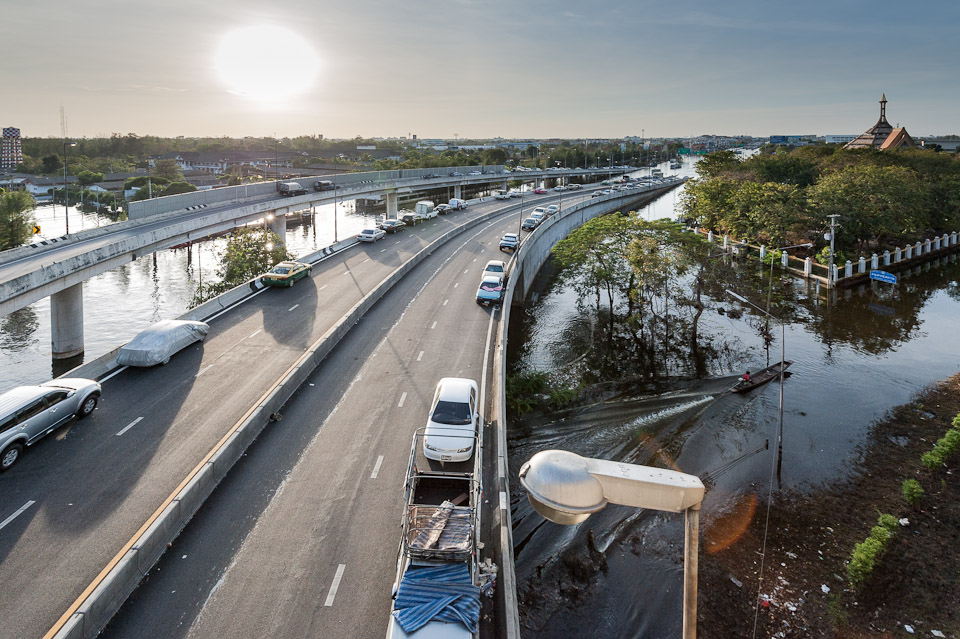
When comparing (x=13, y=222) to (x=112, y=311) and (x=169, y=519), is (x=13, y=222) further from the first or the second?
(x=169, y=519)

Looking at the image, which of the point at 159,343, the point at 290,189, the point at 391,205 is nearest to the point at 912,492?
the point at 159,343

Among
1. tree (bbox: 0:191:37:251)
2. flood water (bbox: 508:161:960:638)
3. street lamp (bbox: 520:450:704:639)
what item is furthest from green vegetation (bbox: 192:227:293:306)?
street lamp (bbox: 520:450:704:639)

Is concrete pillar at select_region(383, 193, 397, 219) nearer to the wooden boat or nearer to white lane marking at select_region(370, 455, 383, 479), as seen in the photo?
the wooden boat

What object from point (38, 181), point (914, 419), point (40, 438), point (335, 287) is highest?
point (38, 181)

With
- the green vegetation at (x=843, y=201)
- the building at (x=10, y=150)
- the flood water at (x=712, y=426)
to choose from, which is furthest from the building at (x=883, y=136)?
the building at (x=10, y=150)

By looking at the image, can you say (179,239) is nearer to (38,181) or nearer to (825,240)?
(825,240)

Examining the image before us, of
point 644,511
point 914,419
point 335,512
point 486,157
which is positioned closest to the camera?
point 335,512

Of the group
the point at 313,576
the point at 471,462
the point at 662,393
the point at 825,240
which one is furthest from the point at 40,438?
the point at 825,240

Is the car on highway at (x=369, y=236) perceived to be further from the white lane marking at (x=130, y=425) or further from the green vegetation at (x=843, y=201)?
the green vegetation at (x=843, y=201)
